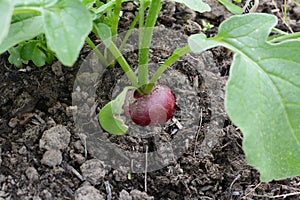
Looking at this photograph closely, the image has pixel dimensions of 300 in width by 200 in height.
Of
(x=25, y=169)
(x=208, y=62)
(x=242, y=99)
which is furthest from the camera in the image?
(x=208, y=62)

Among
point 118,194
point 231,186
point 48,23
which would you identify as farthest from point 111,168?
point 48,23

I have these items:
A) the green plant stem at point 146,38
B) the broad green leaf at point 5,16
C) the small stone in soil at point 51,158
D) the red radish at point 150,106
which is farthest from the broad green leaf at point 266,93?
the small stone in soil at point 51,158

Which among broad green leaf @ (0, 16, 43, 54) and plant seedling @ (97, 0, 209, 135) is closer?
broad green leaf @ (0, 16, 43, 54)

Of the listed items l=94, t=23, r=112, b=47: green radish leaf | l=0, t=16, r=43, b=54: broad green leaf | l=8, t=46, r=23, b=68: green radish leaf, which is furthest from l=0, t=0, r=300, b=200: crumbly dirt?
l=0, t=16, r=43, b=54: broad green leaf

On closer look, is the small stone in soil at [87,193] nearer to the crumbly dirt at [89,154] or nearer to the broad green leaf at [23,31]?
the crumbly dirt at [89,154]

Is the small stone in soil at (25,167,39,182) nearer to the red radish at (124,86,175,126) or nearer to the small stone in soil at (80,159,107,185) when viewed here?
the small stone in soil at (80,159,107,185)

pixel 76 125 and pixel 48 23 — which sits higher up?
pixel 48 23

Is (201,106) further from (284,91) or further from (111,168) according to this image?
(284,91)
